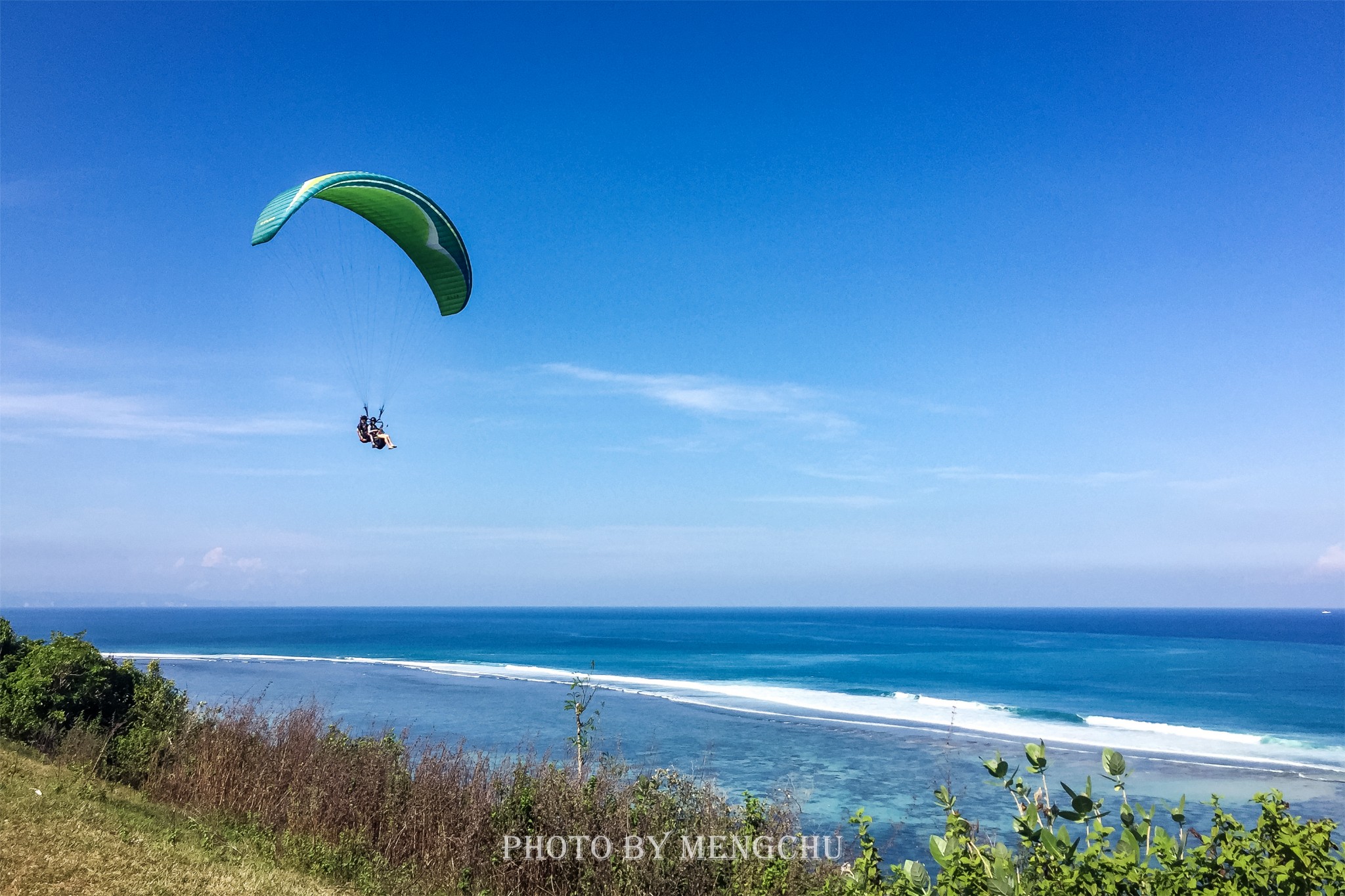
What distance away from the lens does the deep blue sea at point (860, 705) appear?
21047 millimetres

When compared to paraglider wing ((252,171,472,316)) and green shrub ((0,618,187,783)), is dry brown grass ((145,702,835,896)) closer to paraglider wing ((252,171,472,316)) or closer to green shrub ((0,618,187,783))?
green shrub ((0,618,187,783))

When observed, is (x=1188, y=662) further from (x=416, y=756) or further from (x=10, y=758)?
(x=10, y=758)

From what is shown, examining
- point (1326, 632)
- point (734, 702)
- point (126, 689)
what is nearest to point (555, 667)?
point (734, 702)

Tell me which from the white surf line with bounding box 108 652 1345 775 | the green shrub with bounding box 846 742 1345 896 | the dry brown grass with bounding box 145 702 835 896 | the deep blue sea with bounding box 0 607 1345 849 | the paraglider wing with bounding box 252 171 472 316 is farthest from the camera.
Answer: the white surf line with bounding box 108 652 1345 775

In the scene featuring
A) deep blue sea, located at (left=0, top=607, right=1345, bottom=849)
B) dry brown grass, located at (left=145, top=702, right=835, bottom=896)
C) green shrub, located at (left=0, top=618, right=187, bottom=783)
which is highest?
green shrub, located at (left=0, top=618, right=187, bottom=783)

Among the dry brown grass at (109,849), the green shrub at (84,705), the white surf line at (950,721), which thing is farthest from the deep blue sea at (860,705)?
the green shrub at (84,705)

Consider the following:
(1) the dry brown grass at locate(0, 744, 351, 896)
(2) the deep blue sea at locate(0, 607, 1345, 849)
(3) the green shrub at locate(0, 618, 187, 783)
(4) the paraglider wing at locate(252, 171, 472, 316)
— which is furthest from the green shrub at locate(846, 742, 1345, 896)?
(3) the green shrub at locate(0, 618, 187, 783)

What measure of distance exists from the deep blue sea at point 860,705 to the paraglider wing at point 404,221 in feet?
23.0

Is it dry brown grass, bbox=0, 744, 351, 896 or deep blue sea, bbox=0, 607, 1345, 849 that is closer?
dry brown grass, bbox=0, 744, 351, 896

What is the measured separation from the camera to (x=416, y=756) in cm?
1838

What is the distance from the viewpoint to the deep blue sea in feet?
69.1

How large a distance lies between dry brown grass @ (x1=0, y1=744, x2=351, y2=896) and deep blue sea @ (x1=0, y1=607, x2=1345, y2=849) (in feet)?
9.27

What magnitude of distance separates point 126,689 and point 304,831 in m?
5.91

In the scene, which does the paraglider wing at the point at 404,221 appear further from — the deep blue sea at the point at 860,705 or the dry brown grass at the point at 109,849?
the deep blue sea at the point at 860,705
